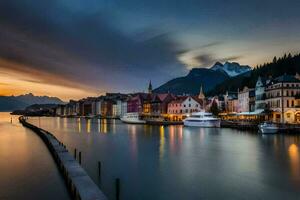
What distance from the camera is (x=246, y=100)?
121562mm

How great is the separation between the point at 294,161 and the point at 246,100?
85.9m

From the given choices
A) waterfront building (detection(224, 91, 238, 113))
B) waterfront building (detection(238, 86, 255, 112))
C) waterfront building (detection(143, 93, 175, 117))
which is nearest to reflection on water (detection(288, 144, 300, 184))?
waterfront building (detection(238, 86, 255, 112))

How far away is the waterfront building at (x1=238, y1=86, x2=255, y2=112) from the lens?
11688cm

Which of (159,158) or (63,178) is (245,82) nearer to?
(159,158)

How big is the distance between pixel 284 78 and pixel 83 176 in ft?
275

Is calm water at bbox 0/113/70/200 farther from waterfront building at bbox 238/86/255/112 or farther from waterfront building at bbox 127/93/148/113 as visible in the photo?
waterfront building at bbox 127/93/148/113

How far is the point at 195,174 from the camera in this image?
30.7 m

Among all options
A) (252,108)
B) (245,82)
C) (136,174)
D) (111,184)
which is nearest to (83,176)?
(111,184)

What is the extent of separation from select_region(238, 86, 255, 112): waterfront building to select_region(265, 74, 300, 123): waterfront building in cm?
2260

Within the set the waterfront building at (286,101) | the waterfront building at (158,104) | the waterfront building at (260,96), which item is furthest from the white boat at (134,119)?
the waterfront building at (286,101)

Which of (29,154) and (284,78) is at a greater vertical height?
(284,78)

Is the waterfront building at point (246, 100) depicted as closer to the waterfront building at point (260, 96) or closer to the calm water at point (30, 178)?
the waterfront building at point (260, 96)

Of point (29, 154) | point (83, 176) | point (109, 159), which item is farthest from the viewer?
point (29, 154)

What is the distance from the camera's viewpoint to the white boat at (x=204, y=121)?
104 m
